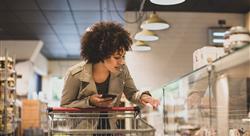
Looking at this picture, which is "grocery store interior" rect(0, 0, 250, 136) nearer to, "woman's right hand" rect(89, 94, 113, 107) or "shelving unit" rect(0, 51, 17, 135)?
"shelving unit" rect(0, 51, 17, 135)

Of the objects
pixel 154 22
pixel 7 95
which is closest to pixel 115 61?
pixel 154 22

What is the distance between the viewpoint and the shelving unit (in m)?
7.78

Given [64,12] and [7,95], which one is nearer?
[7,95]

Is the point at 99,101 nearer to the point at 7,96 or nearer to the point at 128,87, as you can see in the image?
the point at 128,87

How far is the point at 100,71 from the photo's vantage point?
2.33 m

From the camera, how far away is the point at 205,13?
8688mm

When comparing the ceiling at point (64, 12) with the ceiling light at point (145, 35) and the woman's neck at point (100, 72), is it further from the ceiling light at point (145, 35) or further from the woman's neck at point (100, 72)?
the woman's neck at point (100, 72)

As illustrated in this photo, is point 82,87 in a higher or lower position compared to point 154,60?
lower

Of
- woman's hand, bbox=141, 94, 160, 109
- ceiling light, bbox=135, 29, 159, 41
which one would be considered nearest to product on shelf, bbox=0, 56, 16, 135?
ceiling light, bbox=135, 29, 159, 41

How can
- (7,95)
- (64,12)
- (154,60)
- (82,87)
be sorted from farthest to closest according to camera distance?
(154,60) → (64,12) → (7,95) → (82,87)

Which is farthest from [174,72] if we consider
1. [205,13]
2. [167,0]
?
[167,0]

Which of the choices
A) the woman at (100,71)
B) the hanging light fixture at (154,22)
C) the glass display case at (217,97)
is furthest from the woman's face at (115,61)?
the hanging light fixture at (154,22)

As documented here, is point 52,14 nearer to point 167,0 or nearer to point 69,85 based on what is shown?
point 167,0

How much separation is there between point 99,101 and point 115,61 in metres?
0.24
